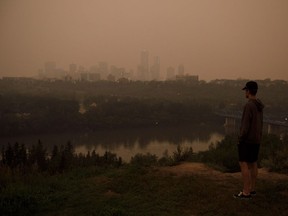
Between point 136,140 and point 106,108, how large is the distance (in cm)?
→ 1790

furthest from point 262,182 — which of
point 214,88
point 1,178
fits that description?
point 214,88

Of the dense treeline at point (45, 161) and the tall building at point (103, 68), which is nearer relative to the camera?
the dense treeline at point (45, 161)

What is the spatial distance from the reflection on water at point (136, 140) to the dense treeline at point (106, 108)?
382 cm

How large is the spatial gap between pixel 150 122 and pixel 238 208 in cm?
5817

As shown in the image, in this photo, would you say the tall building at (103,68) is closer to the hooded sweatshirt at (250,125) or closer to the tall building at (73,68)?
the tall building at (73,68)

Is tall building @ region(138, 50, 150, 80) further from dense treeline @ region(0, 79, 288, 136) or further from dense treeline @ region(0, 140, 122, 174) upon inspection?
dense treeline @ region(0, 140, 122, 174)

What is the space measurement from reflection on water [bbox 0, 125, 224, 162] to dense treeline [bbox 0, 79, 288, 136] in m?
3.82

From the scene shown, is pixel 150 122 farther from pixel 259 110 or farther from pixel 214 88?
pixel 259 110

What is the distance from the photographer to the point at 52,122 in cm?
5500

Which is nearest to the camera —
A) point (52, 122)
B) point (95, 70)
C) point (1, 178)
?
point (1, 178)

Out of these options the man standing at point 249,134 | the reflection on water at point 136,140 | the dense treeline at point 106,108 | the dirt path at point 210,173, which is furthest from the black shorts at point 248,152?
the dense treeline at point 106,108

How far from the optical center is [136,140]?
47.1m

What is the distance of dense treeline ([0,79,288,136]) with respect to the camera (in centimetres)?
5428

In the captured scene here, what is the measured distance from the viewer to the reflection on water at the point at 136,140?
40366 millimetres
